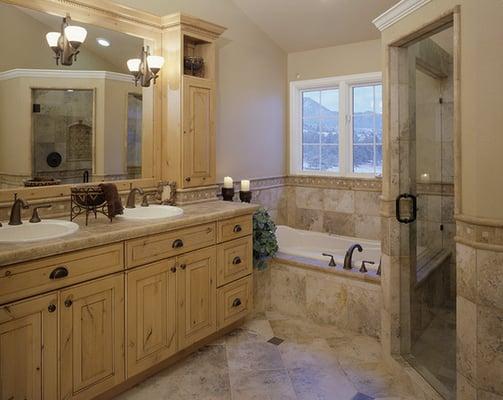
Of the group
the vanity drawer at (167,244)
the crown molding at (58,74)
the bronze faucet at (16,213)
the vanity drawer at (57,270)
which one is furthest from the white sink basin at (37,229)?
the crown molding at (58,74)

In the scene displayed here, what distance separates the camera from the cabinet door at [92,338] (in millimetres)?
1883

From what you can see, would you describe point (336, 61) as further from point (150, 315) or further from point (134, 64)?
point (150, 315)

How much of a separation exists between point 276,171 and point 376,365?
2.30m

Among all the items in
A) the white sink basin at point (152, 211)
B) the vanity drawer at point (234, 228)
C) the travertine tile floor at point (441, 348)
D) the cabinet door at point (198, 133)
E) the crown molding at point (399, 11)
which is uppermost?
the crown molding at point (399, 11)

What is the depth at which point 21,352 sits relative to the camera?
1716mm

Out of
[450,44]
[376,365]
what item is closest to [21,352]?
[376,365]

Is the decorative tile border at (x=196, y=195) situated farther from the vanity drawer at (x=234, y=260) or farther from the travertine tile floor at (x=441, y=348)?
the travertine tile floor at (x=441, y=348)

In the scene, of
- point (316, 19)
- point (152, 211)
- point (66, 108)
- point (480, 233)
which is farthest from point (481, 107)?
point (316, 19)

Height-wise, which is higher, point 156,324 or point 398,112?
point 398,112

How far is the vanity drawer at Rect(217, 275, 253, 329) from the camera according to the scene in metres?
2.77

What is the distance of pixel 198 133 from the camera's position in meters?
3.09

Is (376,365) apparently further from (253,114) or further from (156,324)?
(253,114)

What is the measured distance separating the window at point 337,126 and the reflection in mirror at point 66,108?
1973 millimetres

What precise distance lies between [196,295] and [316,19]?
2.70 metres
